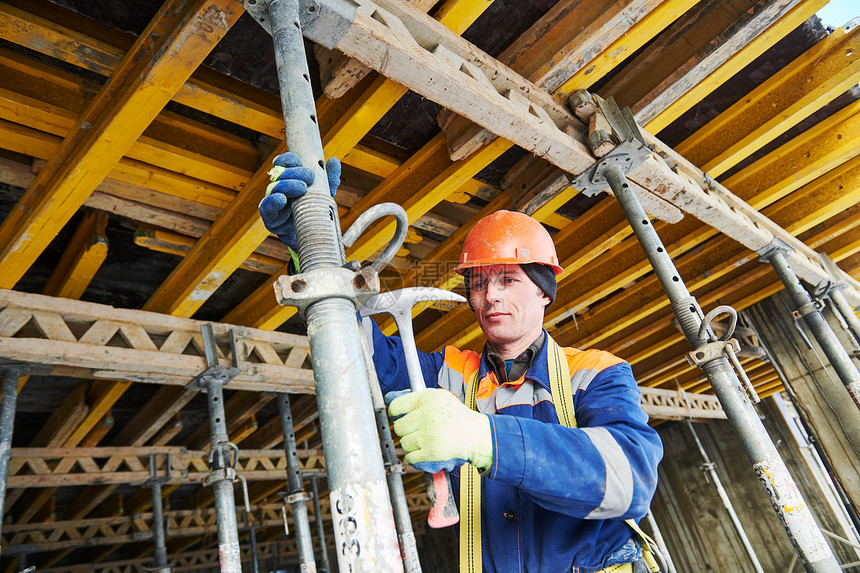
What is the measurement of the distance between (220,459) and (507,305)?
418cm

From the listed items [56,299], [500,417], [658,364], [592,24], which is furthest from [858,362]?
[56,299]

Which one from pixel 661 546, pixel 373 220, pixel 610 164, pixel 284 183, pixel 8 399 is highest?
pixel 610 164

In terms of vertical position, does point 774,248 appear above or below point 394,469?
above

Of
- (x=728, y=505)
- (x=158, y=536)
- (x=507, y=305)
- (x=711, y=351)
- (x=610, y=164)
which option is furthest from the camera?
(x=728, y=505)

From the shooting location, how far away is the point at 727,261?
24.9ft

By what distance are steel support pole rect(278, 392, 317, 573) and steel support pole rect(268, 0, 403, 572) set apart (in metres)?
5.42

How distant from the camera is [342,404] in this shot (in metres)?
1.51

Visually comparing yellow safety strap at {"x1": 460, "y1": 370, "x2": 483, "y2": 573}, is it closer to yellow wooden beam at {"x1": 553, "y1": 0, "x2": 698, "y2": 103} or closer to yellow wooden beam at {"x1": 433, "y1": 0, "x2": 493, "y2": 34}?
yellow wooden beam at {"x1": 433, "y1": 0, "x2": 493, "y2": 34}

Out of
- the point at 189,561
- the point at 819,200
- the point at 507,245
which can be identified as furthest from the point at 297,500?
the point at 189,561

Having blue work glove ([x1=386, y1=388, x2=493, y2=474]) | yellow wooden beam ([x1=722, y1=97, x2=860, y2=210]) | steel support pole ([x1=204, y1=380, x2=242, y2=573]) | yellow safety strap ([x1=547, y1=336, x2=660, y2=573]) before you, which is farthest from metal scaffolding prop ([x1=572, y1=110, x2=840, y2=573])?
steel support pole ([x1=204, y1=380, x2=242, y2=573])

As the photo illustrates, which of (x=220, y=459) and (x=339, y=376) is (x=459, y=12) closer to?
(x=339, y=376)

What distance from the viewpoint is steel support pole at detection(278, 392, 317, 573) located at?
6414 millimetres

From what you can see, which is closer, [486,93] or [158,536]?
[486,93]

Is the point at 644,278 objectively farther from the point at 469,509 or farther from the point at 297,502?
the point at 469,509
